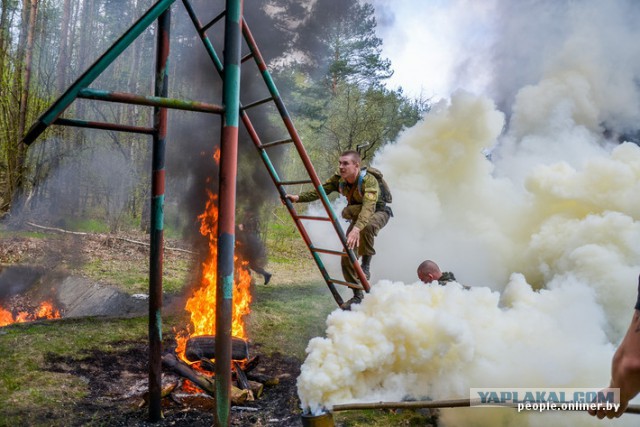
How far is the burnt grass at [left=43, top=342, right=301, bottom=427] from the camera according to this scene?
333 centimetres

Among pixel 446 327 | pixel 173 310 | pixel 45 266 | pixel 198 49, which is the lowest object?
pixel 446 327

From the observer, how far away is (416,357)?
10.2ft

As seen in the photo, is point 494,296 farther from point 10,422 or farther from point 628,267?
point 628,267

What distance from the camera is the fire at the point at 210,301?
538cm

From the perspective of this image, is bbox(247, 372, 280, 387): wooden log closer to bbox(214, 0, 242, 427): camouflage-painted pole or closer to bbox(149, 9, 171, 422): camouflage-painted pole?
bbox(149, 9, 171, 422): camouflage-painted pole

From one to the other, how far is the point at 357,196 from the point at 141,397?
11.0ft

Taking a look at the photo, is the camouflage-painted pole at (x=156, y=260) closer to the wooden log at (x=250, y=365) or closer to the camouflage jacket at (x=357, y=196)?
the wooden log at (x=250, y=365)

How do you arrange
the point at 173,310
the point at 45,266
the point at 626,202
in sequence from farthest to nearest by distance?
1. the point at 45,266
2. the point at 626,202
3. the point at 173,310

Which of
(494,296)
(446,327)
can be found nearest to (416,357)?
(446,327)

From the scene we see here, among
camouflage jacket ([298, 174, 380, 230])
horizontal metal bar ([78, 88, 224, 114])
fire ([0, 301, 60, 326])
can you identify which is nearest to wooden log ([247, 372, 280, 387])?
camouflage jacket ([298, 174, 380, 230])

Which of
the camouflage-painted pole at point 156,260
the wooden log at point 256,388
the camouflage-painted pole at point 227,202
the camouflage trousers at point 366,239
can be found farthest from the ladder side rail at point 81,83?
the camouflage trousers at point 366,239

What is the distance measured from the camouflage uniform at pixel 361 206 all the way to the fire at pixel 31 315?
244 inches

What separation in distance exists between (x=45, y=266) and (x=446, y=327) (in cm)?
1031

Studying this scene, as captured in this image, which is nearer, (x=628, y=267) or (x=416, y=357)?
(x=416, y=357)
